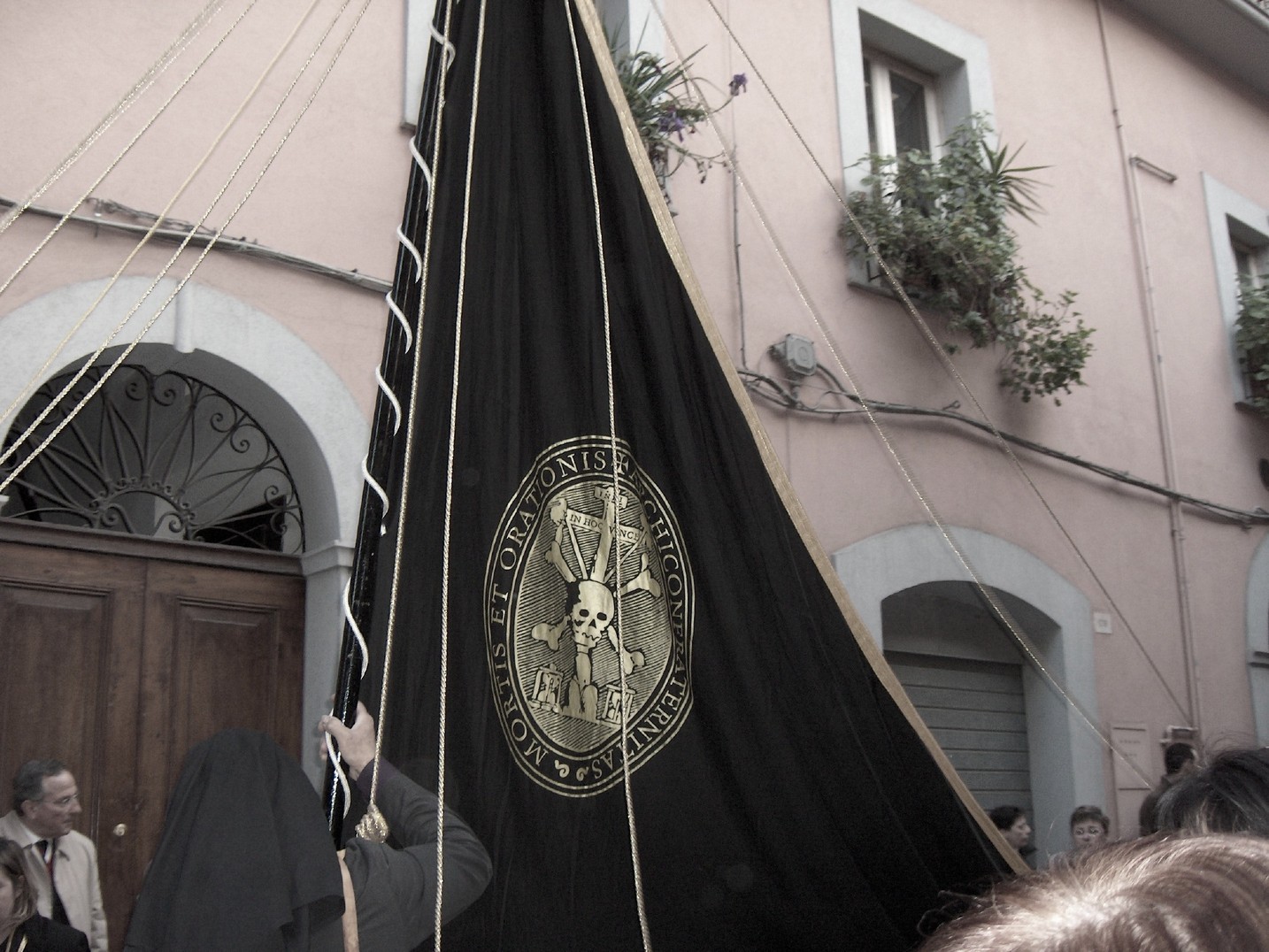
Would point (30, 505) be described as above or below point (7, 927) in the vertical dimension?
above

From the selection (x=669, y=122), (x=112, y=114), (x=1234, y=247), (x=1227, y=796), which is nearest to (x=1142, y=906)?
(x=1227, y=796)

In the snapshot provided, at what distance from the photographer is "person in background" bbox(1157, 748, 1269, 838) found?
5.41 feet

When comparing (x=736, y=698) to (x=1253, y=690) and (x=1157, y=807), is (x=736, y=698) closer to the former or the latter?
(x=1157, y=807)

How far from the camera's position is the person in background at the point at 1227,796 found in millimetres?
1649

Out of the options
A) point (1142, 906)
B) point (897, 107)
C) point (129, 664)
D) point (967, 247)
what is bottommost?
point (1142, 906)

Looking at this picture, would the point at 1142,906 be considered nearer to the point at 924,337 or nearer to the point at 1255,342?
the point at 924,337

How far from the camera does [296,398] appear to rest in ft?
15.6

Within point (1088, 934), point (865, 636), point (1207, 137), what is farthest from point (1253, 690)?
point (1088, 934)

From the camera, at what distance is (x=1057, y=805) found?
7.25 m

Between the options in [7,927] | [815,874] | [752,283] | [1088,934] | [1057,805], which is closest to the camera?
[1088,934]

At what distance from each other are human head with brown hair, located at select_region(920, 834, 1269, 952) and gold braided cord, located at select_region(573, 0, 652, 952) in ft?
5.13

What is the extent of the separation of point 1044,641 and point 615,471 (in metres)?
5.31

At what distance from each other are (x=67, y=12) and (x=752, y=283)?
312cm

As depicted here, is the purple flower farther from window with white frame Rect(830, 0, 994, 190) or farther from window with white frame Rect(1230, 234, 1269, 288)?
window with white frame Rect(1230, 234, 1269, 288)
